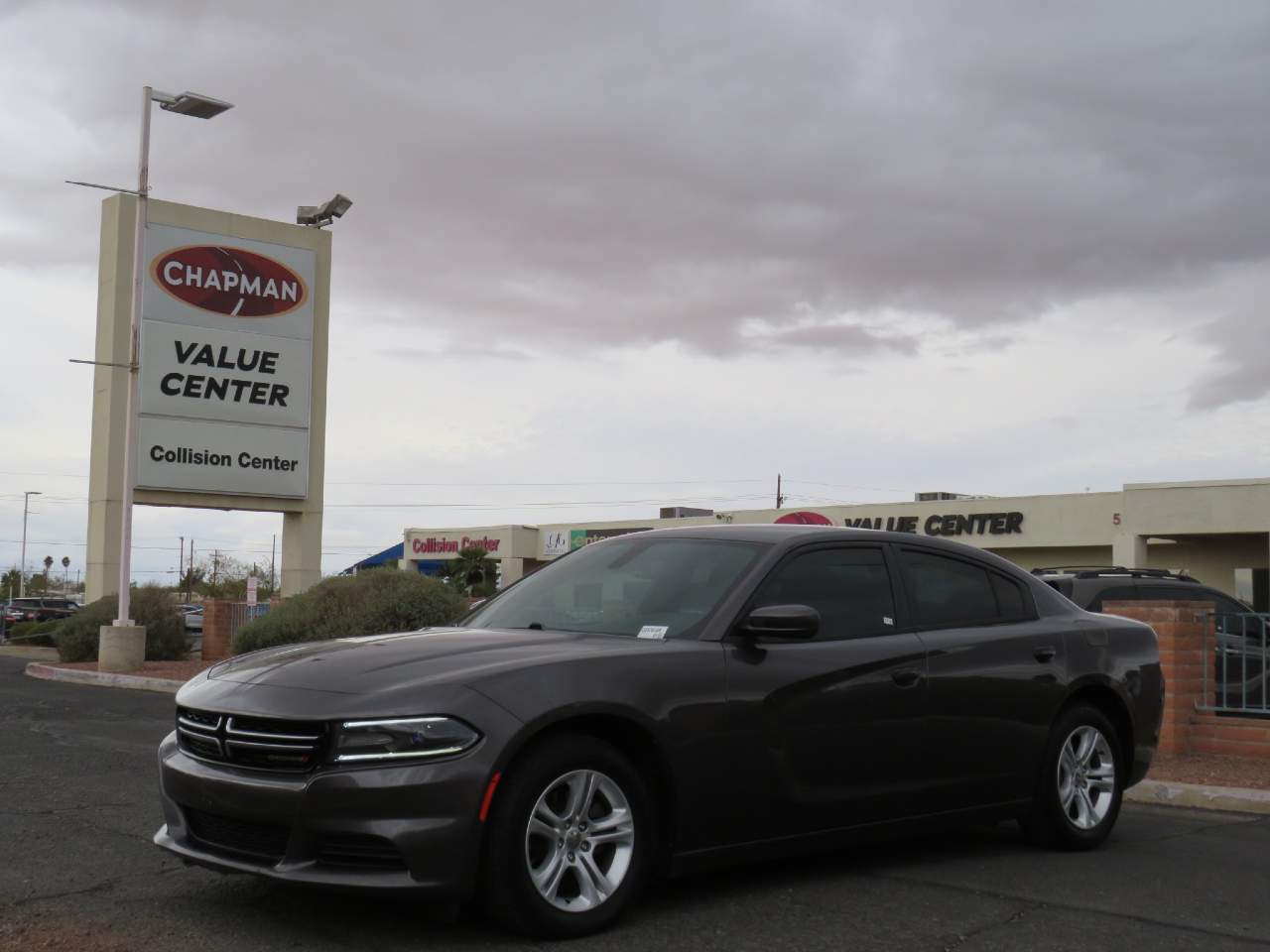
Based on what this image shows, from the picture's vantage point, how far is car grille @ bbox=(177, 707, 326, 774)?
4902 mm

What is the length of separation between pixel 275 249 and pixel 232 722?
90.2 ft

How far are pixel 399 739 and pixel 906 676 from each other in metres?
2.57

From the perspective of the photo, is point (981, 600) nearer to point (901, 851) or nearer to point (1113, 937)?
point (901, 851)

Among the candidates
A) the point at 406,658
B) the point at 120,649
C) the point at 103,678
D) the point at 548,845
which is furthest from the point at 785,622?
the point at 120,649

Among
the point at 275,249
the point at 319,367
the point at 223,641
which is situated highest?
the point at 275,249

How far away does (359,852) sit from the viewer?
479 centimetres

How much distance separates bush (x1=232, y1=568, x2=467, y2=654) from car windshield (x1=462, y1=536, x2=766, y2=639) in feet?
41.3

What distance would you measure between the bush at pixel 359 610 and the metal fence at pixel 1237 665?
10475 mm

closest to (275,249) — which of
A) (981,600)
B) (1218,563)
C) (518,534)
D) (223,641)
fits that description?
(223,641)

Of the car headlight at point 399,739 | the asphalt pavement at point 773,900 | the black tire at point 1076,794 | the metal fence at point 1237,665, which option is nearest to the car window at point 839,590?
the asphalt pavement at point 773,900

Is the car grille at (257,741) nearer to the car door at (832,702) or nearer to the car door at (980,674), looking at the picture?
the car door at (832,702)

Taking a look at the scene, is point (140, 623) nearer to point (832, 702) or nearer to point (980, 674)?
point (980, 674)

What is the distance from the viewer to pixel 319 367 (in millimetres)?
32000

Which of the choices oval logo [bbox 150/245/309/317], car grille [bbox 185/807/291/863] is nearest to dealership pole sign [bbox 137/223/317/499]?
oval logo [bbox 150/245/309/317]
